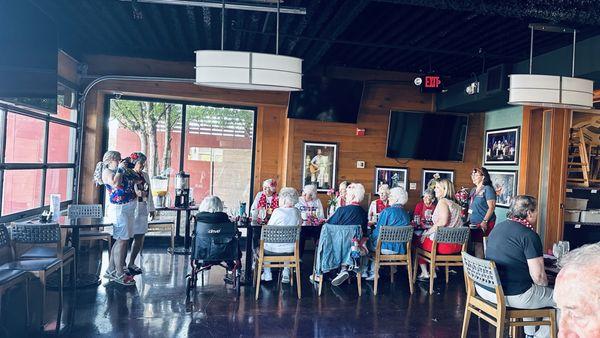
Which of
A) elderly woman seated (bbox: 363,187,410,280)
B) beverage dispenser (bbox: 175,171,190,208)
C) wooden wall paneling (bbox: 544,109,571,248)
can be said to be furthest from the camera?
beverage dispenser (bbox: 175,171,190,208)

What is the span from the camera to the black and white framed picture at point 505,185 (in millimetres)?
6720

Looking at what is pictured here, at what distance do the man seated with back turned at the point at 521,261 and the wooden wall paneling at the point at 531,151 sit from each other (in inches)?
134

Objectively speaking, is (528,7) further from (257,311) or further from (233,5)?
(257,311)

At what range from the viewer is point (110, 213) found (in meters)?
4.91

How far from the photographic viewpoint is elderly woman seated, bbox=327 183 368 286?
4875 mm

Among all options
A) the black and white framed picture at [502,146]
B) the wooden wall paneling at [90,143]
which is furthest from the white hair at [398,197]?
the wooden wall paneling at [90,143]

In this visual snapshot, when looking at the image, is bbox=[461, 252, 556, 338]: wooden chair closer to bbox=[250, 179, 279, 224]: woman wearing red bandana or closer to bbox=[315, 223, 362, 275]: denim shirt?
bbox=[315, 223, 362, 275]: denim shirt

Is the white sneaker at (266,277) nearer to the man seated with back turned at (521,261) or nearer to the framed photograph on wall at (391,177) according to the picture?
the man seated with back turned at (521,261)

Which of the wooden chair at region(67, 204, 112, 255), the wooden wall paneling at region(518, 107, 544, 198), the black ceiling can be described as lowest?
the wooden chair at region(67, 204, 112, 255)

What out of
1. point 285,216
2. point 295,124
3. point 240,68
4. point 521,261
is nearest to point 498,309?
point 521,261

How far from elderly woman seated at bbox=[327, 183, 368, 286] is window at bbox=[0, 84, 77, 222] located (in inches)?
141

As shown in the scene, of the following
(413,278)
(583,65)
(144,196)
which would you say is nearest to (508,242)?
(413,278)

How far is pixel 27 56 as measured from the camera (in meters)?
4.09

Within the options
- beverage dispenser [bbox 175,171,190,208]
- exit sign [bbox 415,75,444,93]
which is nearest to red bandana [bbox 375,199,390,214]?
exit sign [bbox 415,75,444,93]
